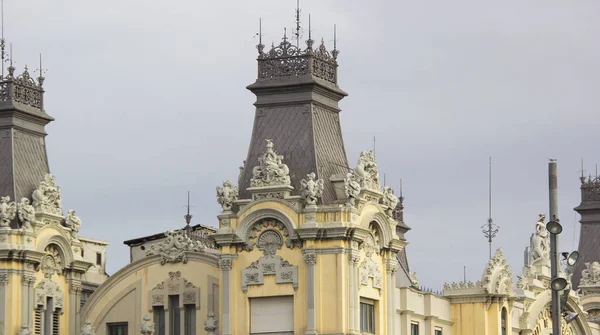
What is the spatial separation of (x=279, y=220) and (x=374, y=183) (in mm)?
4995

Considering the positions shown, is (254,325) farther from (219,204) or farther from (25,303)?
(25,303)

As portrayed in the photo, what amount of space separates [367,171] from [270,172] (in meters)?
4.50

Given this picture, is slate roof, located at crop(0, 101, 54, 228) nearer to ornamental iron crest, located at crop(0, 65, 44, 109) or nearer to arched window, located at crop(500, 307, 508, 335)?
ornamental iron crest, located at crop(0, 65, 44, 109)

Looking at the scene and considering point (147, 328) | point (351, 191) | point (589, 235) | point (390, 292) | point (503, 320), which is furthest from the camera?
point (589, 235)

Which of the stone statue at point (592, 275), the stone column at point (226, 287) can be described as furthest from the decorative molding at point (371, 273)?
the stone statue at point (592, 275)

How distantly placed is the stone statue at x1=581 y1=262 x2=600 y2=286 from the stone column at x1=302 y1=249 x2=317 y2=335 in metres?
34.7

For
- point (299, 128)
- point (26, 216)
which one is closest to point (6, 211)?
point (26, 216)

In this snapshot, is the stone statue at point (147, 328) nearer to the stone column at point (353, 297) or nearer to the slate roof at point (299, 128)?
the slate roof at point (299, 128)

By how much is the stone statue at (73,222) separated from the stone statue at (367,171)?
1423 cm

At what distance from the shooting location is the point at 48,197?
261 ft

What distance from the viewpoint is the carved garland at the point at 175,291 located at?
7819 cm

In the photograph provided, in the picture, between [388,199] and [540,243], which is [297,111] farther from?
[540,243]

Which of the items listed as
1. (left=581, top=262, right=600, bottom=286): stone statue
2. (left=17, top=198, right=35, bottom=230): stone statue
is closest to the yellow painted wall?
(left=17, top=198, right=35, bottom=230): stone statue

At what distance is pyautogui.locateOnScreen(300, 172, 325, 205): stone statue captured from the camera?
73.6 meters
